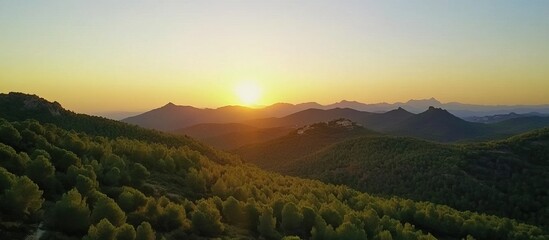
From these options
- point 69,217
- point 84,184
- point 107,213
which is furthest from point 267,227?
point 69,217

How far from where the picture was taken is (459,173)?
3413 inches

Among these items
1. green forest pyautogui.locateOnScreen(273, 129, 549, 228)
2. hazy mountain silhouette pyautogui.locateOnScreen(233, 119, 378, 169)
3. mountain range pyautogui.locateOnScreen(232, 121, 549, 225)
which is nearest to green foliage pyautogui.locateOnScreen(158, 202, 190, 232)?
green forest pyautogui.locateOnScreen(273, 129, 549, 228)

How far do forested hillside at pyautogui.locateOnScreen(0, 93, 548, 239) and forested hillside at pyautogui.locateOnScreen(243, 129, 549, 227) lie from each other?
30868 millimetres

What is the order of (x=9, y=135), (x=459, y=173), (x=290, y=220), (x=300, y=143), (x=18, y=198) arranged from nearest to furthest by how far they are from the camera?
(x=18, y=198), (x=290, y=220), (x=9, y=135), (x=459, y=173), (x=300, y=143)

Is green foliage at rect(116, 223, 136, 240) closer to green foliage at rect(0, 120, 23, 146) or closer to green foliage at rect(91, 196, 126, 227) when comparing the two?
green foliage at rect(91, 196, 126, 227)

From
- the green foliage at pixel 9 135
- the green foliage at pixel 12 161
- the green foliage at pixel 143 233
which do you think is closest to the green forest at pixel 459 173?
the green foliage at pixel 9 135

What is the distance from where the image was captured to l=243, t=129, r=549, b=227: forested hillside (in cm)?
7575

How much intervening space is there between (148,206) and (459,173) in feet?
247

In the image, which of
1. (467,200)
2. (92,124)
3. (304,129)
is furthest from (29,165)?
(304,129)

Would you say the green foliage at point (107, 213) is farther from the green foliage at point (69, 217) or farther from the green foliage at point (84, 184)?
the green foliage at point (84, 184)

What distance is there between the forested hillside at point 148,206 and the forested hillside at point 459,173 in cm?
3087

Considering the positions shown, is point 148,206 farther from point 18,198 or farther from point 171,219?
point 18,198

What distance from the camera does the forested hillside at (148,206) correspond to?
64.3 feet

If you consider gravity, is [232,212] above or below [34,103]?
below
